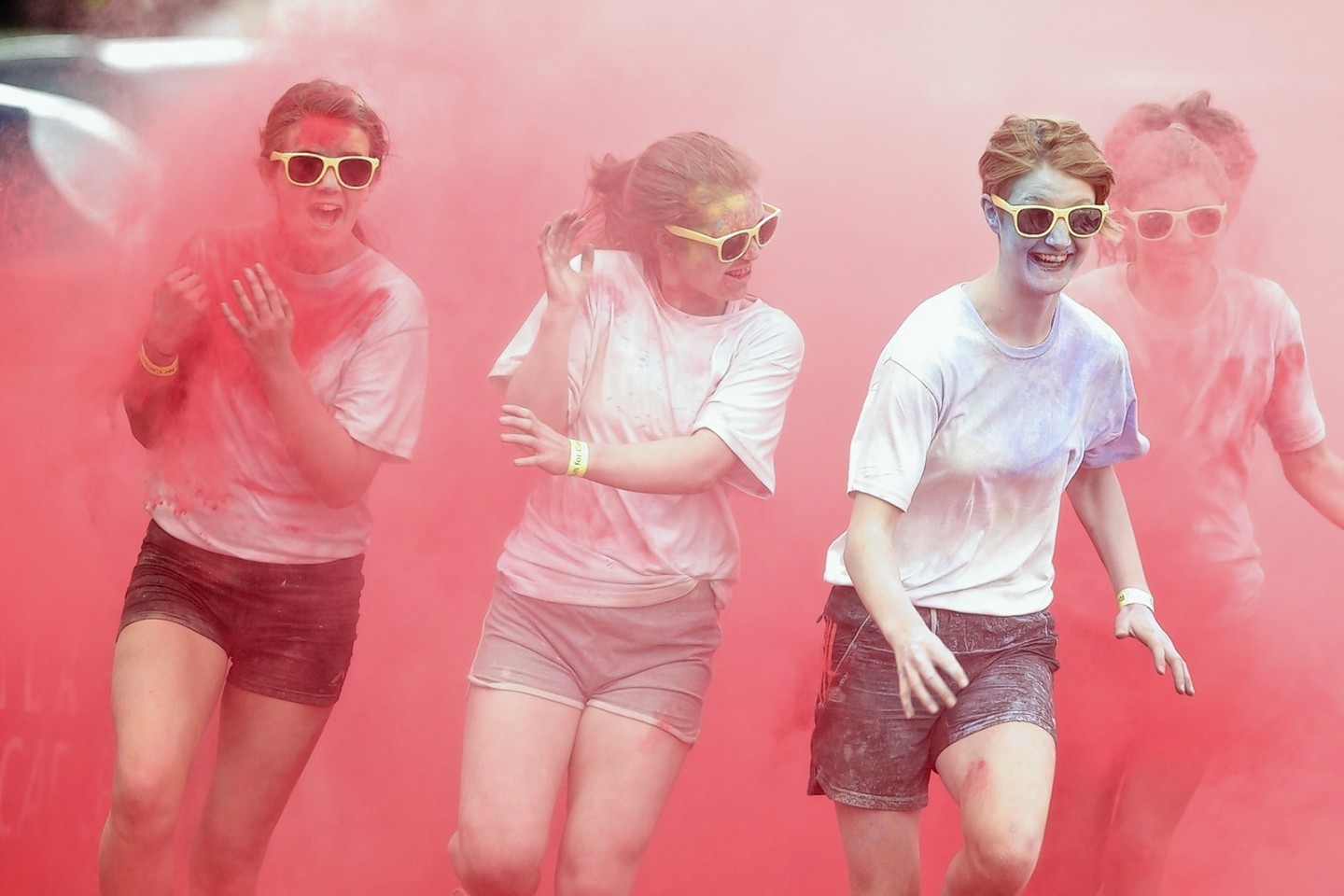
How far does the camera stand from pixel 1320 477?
3553 millimetres

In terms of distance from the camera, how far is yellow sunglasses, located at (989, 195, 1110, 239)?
9.05ft

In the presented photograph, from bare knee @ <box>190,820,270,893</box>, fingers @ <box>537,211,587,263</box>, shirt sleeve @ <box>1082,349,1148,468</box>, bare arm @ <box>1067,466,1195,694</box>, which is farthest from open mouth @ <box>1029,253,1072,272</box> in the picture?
bare knee @ <box>190,820,270,893</box>

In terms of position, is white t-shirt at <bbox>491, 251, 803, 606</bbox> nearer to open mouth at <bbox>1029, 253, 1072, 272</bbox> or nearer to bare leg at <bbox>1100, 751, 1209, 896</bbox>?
open mouth at <bbox>1029, 253, 1072, 272</bbox>

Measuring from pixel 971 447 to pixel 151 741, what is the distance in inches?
64.6

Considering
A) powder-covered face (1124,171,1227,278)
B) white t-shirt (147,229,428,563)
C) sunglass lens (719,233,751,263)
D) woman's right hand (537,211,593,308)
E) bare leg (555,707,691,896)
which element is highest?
powder-covered face (1124,171,1227,278)

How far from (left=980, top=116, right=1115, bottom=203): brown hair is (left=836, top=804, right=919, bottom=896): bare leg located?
3.86 ft

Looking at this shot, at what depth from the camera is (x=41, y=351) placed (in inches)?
147

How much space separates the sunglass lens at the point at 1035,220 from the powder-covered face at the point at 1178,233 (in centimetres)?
89

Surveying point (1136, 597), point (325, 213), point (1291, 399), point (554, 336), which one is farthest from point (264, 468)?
point (1291, 399)

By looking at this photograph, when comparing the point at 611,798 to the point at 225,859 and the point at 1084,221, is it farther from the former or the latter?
the point at 1084,221

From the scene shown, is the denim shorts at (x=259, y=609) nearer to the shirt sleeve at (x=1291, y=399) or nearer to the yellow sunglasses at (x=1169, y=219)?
the yellow sunglasses at (x=1169, y=219)

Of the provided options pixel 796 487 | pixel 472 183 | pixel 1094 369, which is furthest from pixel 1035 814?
pixel 472 183

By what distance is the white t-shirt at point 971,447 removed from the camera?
2729mm

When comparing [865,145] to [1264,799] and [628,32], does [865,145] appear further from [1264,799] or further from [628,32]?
[1264,799]
